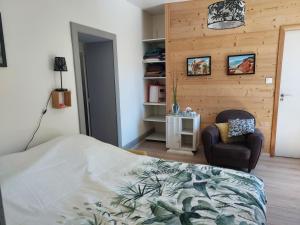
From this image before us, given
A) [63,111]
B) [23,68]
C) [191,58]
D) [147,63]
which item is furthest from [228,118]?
[23,68]

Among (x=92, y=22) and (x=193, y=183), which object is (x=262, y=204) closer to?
(x=193, y=183)

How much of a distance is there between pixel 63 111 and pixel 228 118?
2.56 metres

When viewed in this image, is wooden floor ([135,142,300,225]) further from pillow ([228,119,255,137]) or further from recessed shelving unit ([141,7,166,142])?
recessed shelving unit ([141,7,166,142])

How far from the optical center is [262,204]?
62.6 inches

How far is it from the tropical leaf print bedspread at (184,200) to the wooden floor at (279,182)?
0.80m

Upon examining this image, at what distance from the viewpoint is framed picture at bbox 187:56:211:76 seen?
400 cm

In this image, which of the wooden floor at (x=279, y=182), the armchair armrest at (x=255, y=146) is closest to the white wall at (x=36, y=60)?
the wooden floor at (x=279, y=182)

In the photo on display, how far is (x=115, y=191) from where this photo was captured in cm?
171

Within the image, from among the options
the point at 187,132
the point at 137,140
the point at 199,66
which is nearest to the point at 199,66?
the point at 199,66

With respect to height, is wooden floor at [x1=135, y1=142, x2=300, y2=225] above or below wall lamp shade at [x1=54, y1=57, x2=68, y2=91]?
below

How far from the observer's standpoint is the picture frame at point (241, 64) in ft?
12.1

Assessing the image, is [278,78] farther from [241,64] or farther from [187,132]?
[187,132]

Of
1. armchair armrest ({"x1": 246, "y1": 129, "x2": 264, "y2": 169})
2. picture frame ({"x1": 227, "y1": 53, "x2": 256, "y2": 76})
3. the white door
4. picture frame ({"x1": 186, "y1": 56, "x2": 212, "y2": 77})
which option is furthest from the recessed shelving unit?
the white door

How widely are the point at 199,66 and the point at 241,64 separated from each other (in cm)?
72
